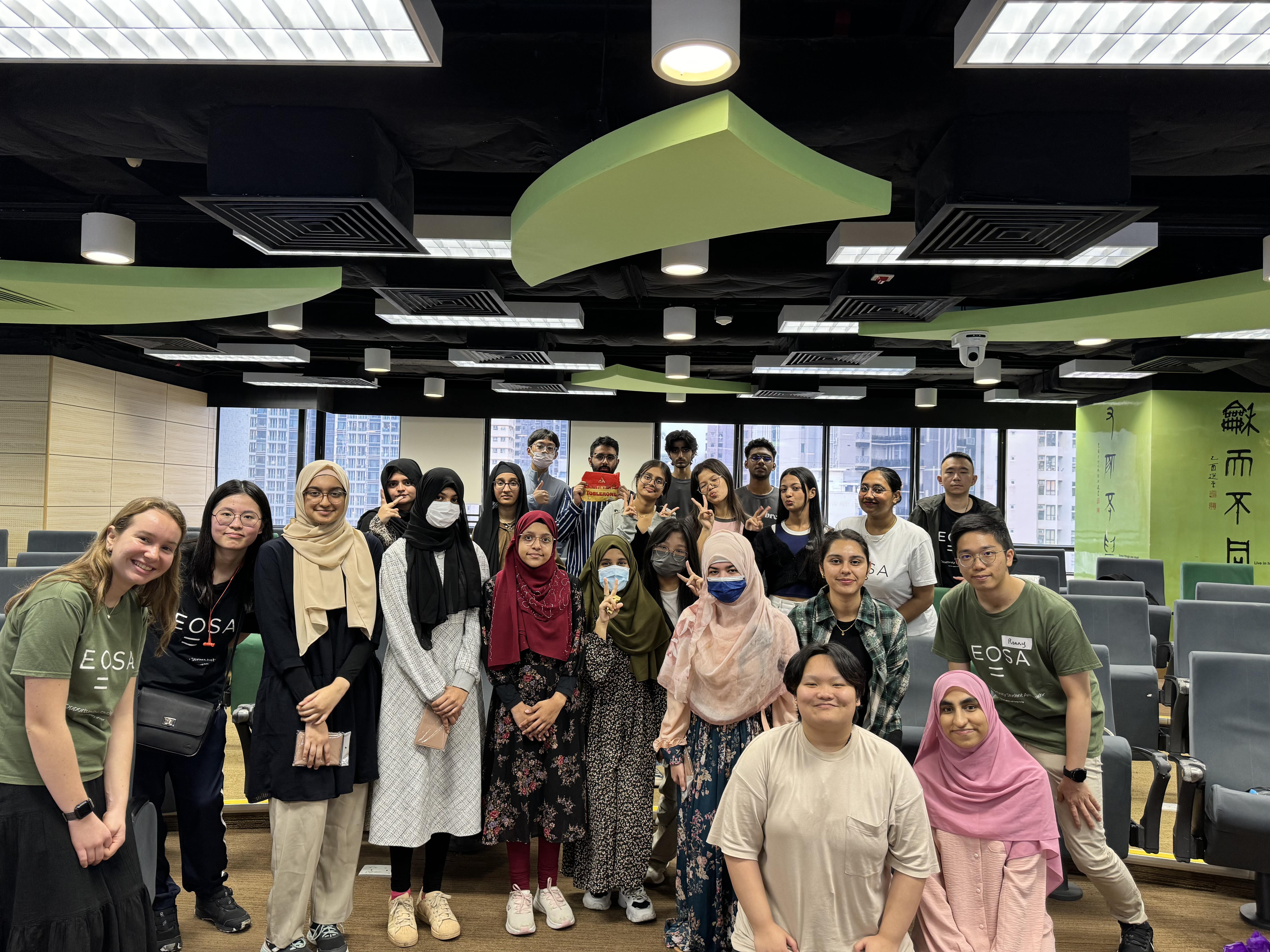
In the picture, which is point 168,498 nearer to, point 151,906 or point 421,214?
point 421,214

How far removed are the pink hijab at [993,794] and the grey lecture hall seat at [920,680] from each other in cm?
84

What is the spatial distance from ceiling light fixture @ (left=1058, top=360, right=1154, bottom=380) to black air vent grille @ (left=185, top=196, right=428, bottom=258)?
673 centimetres

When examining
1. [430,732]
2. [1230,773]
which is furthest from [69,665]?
[1230,773]

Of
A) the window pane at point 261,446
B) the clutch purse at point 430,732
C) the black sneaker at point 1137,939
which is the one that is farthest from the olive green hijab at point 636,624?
the window pane at point 261,446

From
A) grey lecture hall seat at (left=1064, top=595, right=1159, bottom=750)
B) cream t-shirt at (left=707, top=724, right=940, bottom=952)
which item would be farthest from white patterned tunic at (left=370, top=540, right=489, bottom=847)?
grey lecture hall seat at (left=1064, top=595, right=1159, bottom=750)

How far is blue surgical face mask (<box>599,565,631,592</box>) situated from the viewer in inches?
115

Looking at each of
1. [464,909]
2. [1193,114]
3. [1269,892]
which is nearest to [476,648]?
[464,909]

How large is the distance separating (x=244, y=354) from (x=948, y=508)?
22.4ft

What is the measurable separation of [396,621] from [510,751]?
24.1 inches

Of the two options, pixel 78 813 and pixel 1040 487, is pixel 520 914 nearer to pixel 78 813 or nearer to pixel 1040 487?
pixel 78 813

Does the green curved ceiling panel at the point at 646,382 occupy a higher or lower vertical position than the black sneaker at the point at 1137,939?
higher

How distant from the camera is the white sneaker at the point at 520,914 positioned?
2.75 metres

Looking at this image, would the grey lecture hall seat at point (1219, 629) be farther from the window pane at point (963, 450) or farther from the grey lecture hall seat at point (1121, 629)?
the window pane at point (963, 450)

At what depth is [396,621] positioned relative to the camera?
108 inches
